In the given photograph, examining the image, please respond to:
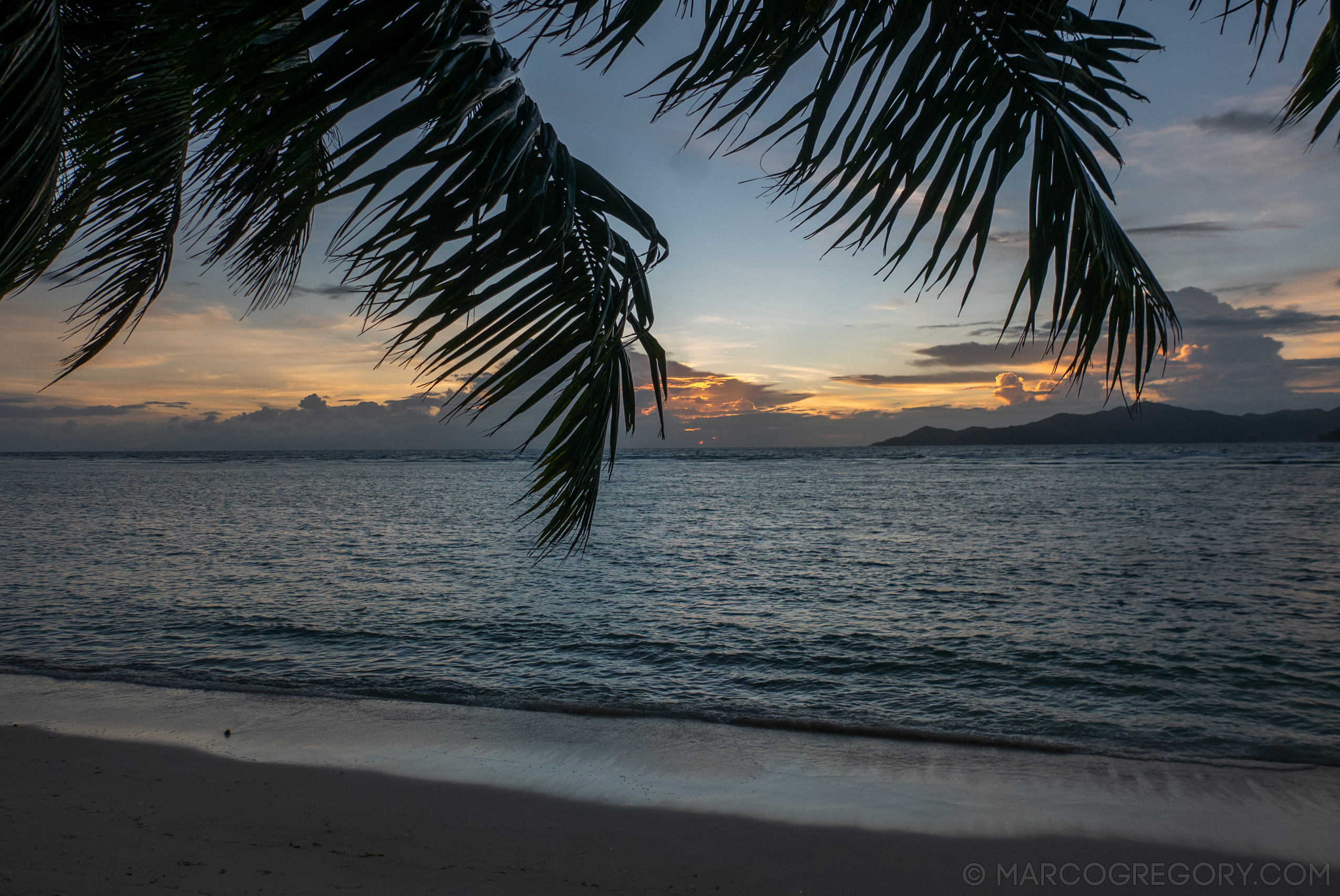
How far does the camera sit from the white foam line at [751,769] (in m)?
5.39

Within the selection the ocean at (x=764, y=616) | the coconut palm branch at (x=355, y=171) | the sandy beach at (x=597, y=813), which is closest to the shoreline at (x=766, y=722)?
the ocean at (x=764, y=616)

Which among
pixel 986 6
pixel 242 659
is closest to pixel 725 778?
pixel 986 6

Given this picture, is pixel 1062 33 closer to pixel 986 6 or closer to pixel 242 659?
pixel 986 6

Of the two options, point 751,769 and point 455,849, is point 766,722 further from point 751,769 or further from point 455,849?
point 455,849

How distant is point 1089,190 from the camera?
149 cm

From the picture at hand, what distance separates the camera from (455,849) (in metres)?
4.65

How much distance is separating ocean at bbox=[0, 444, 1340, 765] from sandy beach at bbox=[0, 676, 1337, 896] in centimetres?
103

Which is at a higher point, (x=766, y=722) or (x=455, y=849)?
(x=455, y=849)

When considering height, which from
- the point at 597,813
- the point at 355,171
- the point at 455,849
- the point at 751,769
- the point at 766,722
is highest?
the point at 355,171

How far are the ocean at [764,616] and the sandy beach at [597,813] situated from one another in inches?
40.7

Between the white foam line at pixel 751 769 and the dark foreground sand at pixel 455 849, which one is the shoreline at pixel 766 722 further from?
the dark foreground sand at pixel 455 849

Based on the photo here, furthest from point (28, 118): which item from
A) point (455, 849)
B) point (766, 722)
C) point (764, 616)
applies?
point (764, 616)

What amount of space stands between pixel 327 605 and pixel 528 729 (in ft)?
27.0

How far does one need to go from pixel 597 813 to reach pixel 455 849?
114cm
